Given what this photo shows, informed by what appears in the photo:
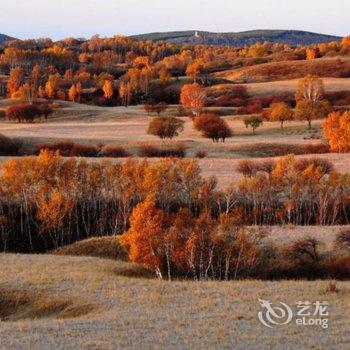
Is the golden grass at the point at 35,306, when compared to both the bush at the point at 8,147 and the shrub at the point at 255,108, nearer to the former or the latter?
the bush at the point at 8,147

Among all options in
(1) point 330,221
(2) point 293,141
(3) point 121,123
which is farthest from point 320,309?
(3) point 121,123

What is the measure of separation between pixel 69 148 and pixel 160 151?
37.7 feet

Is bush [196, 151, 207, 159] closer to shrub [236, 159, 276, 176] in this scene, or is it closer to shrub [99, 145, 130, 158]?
shrub [99, 145, 130, 158]

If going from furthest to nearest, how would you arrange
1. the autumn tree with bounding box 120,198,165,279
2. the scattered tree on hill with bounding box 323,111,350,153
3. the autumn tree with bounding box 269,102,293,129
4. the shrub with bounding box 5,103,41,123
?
1. the shrub with bounding box 5,103,41,123
2. the autumn tree with bounding box 269,102,293,129
3. the scattered tree on hill with bounding box 323,111,350,153
4. the autumn tree with bounding box 120,198,165,279

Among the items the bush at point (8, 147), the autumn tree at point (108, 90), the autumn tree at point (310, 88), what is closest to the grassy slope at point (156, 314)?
the bush at point (8, 147)

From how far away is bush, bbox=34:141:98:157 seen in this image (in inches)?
3268

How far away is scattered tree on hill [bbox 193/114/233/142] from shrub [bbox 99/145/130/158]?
15.9 m

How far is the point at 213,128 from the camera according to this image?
9556 cm

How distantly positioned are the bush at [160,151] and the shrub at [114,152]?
2.09 metres

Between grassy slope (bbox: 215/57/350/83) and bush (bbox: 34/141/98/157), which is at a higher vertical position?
grassy slope (bbox: 215/57/350/83)

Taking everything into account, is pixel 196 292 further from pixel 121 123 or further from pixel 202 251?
pixel 121 123

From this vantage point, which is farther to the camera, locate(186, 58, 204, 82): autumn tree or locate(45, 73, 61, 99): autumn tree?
locate(186, 58, 204, 82): autumn tree

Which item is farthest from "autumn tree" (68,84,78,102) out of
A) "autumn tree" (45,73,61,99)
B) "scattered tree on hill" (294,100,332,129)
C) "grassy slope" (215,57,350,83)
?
"scattered tree on hill" (294,100,332,129)

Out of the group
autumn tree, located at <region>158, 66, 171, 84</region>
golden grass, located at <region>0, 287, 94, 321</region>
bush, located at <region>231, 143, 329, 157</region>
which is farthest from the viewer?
autumn tree, located at <region>158, 66, 171, 84</region>
